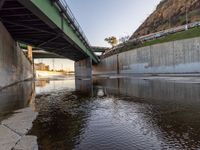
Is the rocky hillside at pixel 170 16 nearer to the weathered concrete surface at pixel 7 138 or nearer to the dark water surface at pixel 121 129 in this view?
the dark water surface at pixel 121 129

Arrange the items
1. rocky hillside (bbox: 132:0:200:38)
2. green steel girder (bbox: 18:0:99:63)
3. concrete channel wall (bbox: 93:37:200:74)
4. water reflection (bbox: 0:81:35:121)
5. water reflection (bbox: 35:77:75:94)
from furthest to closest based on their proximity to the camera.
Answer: rocky hillside (bbox: 132:0:200:38)
concrete channel wall (bbox: 93:37:200:74)
water reflection (bbox: 35:77:75:94)
green steel girder (bbox: 18:0:99:63)
water reflection (bbox: 0:81:35:121)

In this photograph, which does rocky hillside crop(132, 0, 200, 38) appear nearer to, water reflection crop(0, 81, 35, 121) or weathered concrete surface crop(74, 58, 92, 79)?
weathered concrete surface crop(74, 58, 92, 79)

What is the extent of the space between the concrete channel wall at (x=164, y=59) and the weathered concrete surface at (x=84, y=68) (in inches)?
428

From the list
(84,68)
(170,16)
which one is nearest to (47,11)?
(84,68)

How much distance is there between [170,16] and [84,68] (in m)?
58.1

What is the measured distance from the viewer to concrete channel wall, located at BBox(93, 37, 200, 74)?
1986 inches

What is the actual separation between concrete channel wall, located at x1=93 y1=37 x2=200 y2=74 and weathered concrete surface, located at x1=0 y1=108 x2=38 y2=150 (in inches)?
1727

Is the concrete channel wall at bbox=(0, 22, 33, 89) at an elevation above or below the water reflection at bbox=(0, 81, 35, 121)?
above

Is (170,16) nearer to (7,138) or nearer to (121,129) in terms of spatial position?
(121,129)

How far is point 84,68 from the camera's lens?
9200 centimetres

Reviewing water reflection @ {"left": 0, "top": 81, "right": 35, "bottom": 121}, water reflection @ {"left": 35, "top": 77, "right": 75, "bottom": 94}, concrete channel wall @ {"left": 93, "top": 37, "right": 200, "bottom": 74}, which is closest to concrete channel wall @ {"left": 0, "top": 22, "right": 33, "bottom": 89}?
water reflection @ {"left": 35, "top": 77, "right": 75, "bottom": 94}

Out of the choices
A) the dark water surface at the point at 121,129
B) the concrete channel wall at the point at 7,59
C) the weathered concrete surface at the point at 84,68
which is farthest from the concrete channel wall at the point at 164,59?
the dark water surface at the point at 121,129

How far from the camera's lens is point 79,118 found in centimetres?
1145

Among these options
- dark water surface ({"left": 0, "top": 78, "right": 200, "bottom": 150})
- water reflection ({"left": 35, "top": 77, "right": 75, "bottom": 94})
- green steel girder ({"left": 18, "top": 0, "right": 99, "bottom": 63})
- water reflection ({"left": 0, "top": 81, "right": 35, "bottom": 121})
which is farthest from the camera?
water reflection ({"left": 35, "top": 77, "right": 75, "bottom": 94})
